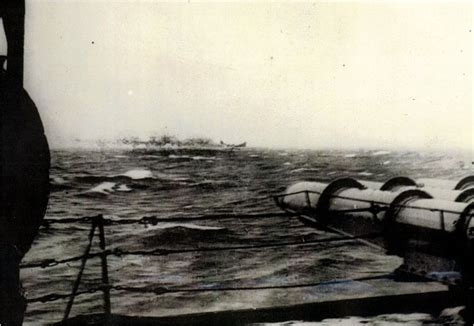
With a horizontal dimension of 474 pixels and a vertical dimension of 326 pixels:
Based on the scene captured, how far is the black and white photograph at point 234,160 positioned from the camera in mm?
2414

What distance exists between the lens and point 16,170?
230 centimetres

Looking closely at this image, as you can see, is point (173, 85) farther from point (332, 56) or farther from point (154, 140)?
point (332, 56)

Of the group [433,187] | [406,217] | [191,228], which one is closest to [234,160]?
[191,228]

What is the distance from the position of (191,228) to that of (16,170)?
2.75 feet

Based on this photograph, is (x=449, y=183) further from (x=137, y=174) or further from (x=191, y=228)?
(x=137, y=174)

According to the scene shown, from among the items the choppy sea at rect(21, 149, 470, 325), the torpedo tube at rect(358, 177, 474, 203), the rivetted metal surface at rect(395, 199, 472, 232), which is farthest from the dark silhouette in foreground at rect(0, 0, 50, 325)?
the rivetted metal surface at rect(395, 199, 472, 232)

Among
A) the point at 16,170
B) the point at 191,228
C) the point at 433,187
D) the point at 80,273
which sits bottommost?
the point at 80,273

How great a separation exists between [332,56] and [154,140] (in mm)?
967

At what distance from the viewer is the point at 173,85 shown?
100.0 inches

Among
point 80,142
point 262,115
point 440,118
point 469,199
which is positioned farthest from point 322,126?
point 80,142

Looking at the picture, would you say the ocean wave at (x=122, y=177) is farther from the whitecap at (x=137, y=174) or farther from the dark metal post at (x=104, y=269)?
the dark metal post at (x=104, y=269)

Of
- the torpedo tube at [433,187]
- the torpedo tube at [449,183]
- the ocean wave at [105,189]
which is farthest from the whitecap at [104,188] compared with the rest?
the torpedo tube at [449,183]

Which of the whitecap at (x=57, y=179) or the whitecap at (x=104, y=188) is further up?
the whitecap at (x=57, y=179)

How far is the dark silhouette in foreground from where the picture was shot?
2270mm
